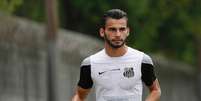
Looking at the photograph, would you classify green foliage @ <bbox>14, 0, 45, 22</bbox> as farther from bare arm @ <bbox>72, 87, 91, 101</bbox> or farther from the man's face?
the man's face

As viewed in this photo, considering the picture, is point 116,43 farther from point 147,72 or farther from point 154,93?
point 154,93

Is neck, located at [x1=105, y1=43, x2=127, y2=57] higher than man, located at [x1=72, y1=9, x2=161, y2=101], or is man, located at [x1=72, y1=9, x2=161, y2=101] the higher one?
neck, located at [x1=105, y1=43, x2=127, y2=57]

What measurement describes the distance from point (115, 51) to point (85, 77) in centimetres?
39

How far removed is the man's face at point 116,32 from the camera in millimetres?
8562

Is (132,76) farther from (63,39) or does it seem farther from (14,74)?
(63,39)

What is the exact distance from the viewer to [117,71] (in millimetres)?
8773

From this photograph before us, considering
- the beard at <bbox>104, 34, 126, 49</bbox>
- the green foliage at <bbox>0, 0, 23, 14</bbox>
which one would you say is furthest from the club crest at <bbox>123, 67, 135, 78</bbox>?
the green foliage at <bbox>0, 0, 23, 14</bbox>

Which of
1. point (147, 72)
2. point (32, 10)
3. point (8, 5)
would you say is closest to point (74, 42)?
point (32, 10)

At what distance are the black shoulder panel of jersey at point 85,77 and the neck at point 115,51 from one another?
24 centimetres

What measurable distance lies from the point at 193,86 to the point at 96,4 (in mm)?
7468

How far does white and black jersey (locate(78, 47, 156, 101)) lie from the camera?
8.75 meters

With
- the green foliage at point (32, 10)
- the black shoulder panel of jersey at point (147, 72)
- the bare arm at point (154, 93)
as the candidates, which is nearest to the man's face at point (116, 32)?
the black shoulder panel of jersey at point (147, 72)

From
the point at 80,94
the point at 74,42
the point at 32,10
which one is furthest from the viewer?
the point at 32,10

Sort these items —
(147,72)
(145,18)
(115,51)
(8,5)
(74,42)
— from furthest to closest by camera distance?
1. (145,18)
2. (74,42)
3. (8,5)
4. (147,72)
5. (115,51)
